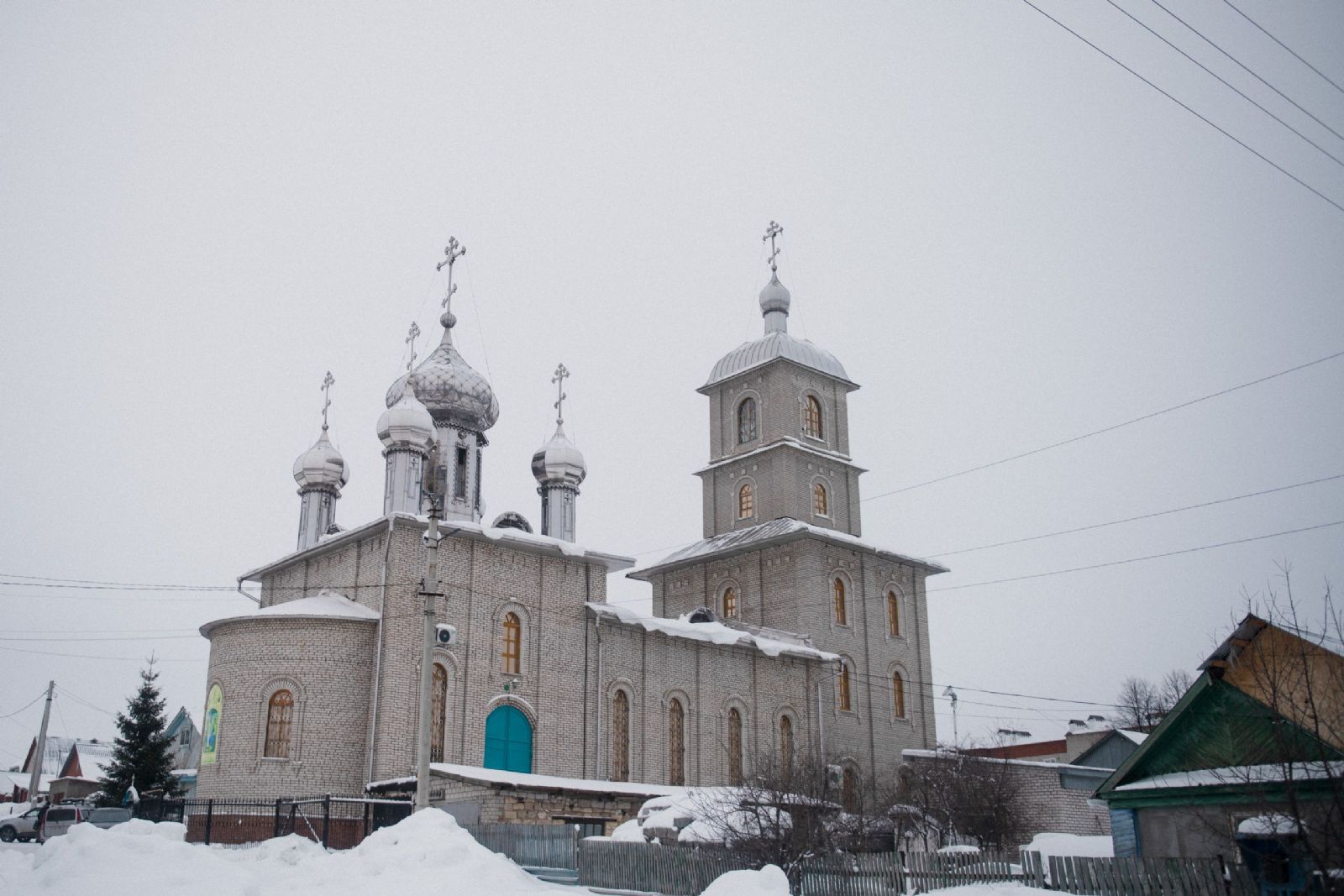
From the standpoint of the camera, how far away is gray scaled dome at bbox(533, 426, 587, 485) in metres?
29.4

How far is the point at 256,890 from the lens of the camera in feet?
38.1

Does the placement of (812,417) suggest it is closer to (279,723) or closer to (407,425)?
(407,425)

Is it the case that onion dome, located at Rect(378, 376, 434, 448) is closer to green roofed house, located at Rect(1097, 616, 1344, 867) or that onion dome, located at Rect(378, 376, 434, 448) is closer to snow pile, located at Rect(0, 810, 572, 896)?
snow pile, located at Rect(0, 810, 572, 896)

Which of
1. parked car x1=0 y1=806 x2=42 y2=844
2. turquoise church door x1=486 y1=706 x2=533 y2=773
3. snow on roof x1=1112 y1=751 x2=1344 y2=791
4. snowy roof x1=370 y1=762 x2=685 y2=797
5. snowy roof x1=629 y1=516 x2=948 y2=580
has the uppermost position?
snowy roof x1=629 y1=516 x2=948 y2=580

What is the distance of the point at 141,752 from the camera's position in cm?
3350

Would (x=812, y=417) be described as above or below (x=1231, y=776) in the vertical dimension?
above

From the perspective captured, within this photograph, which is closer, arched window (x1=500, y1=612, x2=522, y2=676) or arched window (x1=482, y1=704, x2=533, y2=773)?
arched window (x1=482, y1=704, x2=533, y2=773)

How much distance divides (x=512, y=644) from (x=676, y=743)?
17.5 feet

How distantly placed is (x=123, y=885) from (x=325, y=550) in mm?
15266

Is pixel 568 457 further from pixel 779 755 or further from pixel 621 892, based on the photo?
pixel 621 892

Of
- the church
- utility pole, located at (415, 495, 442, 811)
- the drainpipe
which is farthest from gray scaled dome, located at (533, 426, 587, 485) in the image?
utility pole, located at (415, 495, 442, 811)

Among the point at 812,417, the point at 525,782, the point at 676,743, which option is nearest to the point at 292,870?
the point at 525,782

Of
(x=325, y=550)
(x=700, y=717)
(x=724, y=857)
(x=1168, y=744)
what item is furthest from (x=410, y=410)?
(x=1168, y=744)

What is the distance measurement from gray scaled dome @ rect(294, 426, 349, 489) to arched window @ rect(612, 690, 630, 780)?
9.26m
